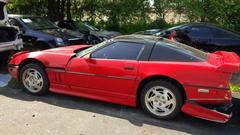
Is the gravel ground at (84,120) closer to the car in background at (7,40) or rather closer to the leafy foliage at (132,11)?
the car in background at (7,40)

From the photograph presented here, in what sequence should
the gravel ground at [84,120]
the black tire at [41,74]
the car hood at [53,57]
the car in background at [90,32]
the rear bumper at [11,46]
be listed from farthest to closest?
the car in background at [90,32]
the rear bumper at [11,46]
the black tire at [41,74]
the car hood at [53,57]
the gravel ground at [84,120]

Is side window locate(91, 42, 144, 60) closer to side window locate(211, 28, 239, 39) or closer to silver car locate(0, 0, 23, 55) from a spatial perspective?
silver car locate(0, 0, 23, 55)

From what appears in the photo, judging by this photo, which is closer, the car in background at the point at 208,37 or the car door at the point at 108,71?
the car door at the point at 108,71

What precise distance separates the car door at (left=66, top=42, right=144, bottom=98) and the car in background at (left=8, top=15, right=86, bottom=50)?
380cm

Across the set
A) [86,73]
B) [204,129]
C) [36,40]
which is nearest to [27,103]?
[86,73]

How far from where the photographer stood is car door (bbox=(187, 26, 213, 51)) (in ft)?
29.6

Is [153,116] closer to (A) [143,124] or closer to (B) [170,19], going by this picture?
(A) [143,124]

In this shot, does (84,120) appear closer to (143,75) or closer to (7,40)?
(143,75)

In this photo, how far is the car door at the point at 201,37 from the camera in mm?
9031

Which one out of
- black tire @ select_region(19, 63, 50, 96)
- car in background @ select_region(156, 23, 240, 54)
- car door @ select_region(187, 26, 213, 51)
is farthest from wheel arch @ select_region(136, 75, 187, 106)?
car door @ select_region(187, 26, 213, 51)

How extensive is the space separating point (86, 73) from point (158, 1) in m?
10.9

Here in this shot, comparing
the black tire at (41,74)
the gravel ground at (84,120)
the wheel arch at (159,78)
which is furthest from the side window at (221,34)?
the black tire at (41,74)

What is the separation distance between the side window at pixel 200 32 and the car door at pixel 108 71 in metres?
4.31

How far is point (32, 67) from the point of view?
584 cm
